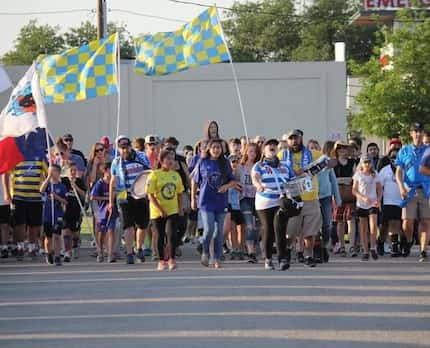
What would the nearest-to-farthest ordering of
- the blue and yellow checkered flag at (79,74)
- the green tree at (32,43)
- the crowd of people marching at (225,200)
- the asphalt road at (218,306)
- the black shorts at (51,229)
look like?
the asphalt road at (218,306) → the crowd of people marching at (225,200) → the black shorts at (51,229) → the blue and yellow checkered flag at (79,74) → the green tree at (32,43)

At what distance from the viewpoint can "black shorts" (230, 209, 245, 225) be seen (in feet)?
59.8

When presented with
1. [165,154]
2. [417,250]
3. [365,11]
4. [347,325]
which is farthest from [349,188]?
[365,11]

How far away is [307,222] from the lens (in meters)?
16.6

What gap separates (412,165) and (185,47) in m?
5.50

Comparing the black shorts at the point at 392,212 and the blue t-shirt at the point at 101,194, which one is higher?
the blue t-shirt at the point at 101,194

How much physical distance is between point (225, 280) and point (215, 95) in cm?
1751

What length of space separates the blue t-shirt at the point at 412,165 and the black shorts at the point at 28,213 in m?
5.29

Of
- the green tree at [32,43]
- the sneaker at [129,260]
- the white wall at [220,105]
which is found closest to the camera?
the sneaker at [129,260]

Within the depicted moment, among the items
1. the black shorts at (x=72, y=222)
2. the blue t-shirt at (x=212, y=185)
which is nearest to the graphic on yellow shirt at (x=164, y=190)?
the blue t-shirt at (x=212, y=185)

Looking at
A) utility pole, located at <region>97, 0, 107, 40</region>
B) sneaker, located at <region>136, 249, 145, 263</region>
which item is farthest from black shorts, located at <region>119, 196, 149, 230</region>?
utility pole, located at <region>97, 0, 107, 40</region>

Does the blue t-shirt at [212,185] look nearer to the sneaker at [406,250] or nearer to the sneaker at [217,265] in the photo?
the sneaker at [217,265]

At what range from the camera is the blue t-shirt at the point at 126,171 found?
694 inches

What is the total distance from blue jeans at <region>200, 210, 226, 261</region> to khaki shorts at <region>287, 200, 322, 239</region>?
903 millimetres

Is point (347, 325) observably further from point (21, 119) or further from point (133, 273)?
point (21, 119)
